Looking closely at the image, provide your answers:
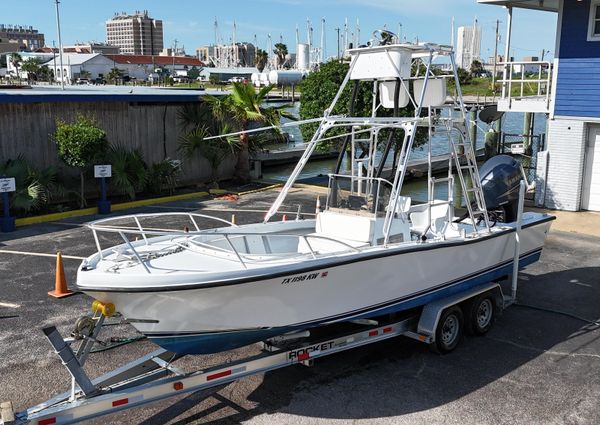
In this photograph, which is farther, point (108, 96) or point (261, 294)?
point (108, 96)

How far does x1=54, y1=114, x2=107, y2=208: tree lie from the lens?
49.7ft

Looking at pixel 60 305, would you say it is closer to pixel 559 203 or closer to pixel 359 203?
→ pixel 359 203

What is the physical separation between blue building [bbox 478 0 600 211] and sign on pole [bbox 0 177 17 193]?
39.8 feet

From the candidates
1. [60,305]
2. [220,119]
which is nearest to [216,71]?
[220,119]

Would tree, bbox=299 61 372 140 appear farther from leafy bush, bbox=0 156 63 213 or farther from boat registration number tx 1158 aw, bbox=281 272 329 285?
boat registration number tx 1158 aw, bbox=281 272 329 285

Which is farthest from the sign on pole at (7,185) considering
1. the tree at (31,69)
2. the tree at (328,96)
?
the tree at (31,69)

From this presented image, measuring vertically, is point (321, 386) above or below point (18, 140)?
below

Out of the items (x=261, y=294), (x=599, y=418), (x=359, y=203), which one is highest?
(x=359, y=203)

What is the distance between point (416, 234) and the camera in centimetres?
814

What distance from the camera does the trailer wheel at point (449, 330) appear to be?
7379 millimetres

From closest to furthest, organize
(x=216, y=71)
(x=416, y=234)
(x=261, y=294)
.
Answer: (x=261, y=294) < (x=416, y=234) < (x=216, y=71)

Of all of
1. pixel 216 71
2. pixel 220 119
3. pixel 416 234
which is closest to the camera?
pixel 416 234

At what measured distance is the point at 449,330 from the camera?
7645 mm

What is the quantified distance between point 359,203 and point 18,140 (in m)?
11.4
